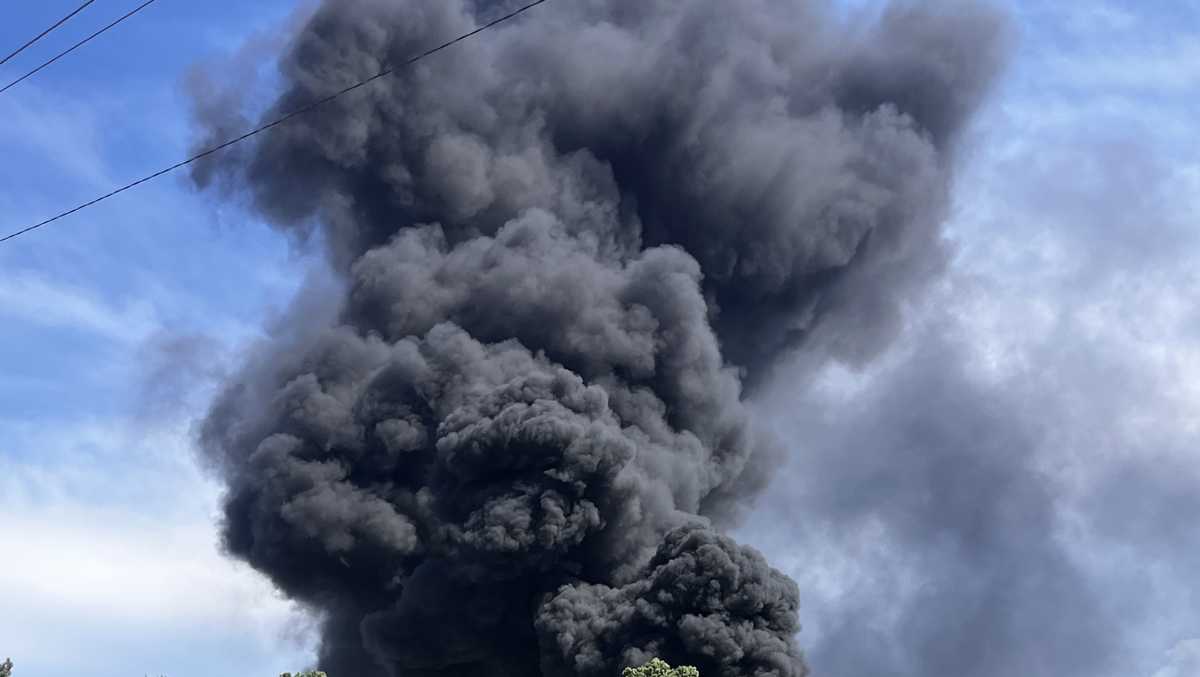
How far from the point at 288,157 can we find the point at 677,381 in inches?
832

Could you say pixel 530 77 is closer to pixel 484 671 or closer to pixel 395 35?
pixel 395 35

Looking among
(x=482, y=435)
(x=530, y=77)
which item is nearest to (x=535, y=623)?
(x=482, y=435)

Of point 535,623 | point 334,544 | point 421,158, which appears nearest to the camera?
point 535,623

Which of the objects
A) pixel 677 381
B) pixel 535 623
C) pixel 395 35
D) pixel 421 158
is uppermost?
pixel 395 35

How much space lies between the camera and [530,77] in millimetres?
72188

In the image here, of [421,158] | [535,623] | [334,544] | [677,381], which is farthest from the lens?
[421,158]

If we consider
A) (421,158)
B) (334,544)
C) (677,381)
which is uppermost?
(421,158)

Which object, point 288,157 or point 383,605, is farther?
point 288,157

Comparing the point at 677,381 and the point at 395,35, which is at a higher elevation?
the point at 395,35

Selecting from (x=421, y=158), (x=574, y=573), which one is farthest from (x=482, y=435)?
(x=421, y=158)

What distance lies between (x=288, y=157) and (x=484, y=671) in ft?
82.2

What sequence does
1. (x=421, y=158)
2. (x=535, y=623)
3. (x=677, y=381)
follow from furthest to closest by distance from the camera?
(x=421, y=158) → (x=677, y=381) → (x=535, y=623)

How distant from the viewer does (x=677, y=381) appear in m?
62.7

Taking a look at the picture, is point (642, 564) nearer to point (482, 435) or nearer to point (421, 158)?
point (482, 435)
